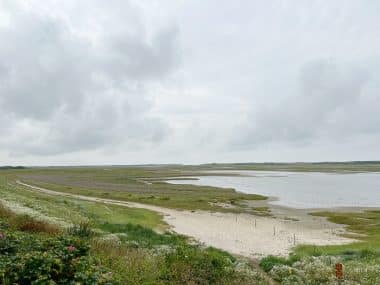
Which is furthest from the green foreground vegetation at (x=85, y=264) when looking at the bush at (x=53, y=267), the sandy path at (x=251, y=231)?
the sandy path at (x=251, y=231)

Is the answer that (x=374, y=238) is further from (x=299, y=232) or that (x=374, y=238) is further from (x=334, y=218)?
(x=334, y=218)

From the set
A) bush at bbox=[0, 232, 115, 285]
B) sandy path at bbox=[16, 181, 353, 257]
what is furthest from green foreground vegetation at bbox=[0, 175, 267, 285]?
sandy path at bbox=[16, 181, 353, 257]

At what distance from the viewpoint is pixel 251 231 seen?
33656mm

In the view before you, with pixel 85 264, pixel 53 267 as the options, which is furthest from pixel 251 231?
pixel 53 267

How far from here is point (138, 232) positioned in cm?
2520

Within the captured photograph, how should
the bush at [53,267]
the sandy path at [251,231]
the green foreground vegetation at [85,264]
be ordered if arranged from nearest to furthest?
the bush at [53,267]
the green foreground vegetation at [85,264]
the sandy path at [251,231]

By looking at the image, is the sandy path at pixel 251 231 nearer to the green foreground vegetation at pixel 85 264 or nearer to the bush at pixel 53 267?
the green foreground vegetation at pixel 85 264

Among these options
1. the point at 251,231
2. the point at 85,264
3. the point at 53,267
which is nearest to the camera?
the point at 53,267

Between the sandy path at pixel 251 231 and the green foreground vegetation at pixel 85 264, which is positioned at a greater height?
the green foreground vegetation at pixel 85 264

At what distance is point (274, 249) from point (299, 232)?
9.53 m

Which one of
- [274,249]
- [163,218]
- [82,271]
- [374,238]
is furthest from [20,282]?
[163,218]

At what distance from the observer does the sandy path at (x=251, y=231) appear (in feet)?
87.6

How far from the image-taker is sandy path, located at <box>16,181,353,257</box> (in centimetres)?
2669

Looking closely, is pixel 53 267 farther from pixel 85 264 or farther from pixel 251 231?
pixel 251 231
